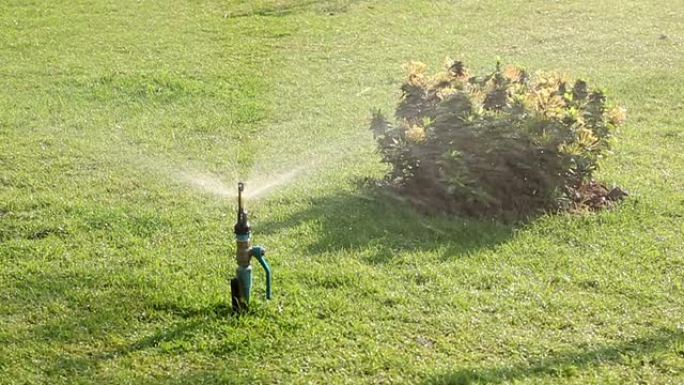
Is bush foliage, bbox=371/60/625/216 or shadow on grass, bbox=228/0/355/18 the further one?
shadow on grass, bbox=228/0/355/18

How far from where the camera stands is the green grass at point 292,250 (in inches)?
155

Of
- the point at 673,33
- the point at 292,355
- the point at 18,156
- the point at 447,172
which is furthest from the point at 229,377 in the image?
the point at 673,33

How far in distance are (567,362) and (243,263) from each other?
1456 mm

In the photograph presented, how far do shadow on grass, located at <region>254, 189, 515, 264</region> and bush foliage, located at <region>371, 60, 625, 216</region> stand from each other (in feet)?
0.58

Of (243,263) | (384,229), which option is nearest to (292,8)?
(384,229)

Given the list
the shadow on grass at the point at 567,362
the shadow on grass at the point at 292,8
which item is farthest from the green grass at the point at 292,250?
the shadow on grass at the point at 292,8

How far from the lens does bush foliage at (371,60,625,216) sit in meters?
5.52

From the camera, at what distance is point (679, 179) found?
6367 mm

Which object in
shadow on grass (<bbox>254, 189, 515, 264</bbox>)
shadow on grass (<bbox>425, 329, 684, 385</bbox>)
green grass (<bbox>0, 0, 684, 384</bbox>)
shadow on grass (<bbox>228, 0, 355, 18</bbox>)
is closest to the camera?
shadow on grass (<bbox>425, 329, 684, 385</bbox>)

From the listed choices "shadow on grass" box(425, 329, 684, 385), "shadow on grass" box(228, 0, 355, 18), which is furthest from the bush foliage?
"shadow on grass" box(228, 0, 355, 18)

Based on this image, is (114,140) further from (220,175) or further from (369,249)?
(369,249)

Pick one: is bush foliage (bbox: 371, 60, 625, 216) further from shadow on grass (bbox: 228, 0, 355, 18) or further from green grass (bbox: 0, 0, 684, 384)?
shadow on grass (bbox: 228, 0, 355, 18)

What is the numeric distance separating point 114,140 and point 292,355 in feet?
12.0

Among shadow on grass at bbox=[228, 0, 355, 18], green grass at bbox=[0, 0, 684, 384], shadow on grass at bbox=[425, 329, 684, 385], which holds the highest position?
shadow on grass at bbox=[228, 0, 355, 18]
